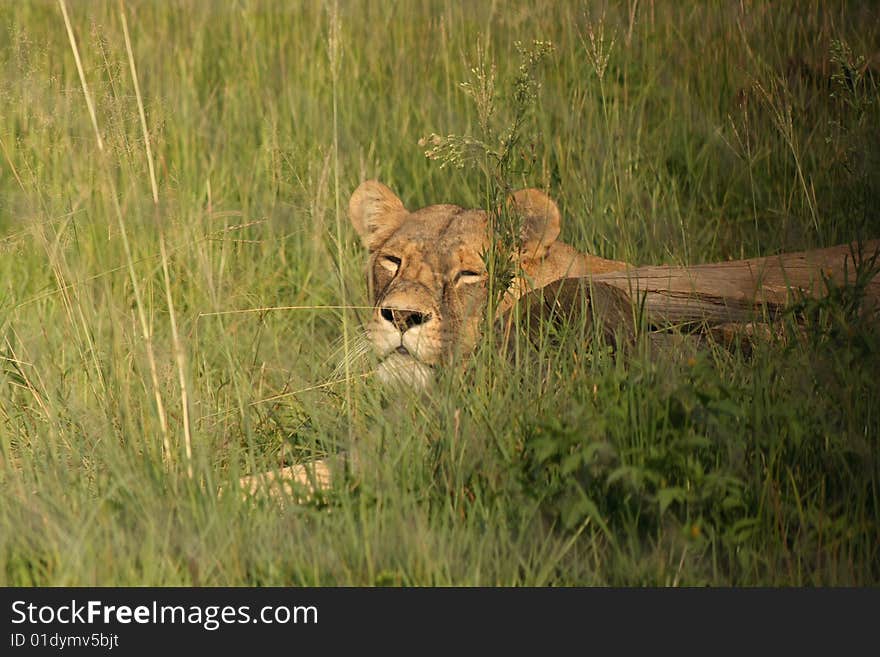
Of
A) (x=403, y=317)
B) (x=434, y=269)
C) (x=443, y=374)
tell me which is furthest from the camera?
(x=434, y=269)

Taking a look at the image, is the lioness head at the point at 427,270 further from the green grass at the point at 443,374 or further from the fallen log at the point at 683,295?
the fallen log at the point at 683,295

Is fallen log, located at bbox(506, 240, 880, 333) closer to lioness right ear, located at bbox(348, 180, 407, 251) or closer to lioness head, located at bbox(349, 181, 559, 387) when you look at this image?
lioness head, located at bbox(349, 181, 559, 387)

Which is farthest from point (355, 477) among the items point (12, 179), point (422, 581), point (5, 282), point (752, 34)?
point (752, 34)

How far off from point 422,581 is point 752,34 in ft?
16.9

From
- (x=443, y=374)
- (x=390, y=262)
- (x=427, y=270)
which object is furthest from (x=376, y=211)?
(x=443, y=374)

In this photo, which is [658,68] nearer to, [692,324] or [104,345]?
[692,324]

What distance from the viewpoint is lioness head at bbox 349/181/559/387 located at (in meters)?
4.81

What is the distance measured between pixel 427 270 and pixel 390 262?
10.5 inches

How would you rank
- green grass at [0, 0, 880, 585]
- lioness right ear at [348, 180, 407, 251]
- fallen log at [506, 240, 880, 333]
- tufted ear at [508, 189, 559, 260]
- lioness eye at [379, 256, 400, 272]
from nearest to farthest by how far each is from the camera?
1. green grass at [0, 0, 880, 585]
2. fallen log at [506, 240, 880, 333]
3. tufted ear at [508, 189, 559, 260]
4. lioness eye at [379, 256, 400, 272]
5. lioness right ear at [348, 180, 407, 251]

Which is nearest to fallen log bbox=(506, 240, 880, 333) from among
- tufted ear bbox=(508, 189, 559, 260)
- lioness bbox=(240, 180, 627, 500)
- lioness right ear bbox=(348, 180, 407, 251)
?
lioness bbox=(240, 180, 627, 500)

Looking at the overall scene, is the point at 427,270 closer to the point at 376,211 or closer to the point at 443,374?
the point at 376,211

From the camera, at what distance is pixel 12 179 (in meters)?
6.55

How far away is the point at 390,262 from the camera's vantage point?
5.37m

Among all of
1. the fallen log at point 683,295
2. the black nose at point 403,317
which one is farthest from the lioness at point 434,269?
the fallen log at point 683,295
